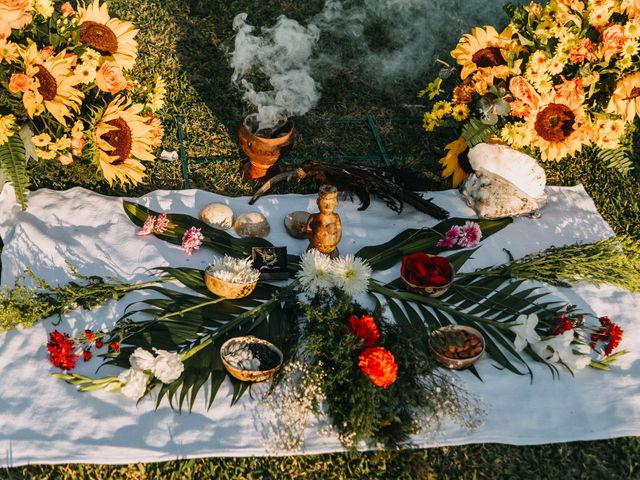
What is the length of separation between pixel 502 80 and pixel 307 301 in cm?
213

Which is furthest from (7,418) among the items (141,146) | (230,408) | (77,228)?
(141,146)

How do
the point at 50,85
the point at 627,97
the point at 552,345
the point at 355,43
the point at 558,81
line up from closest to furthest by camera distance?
the point at 552,345 < the point at 50,85 < the point at 627,97 < the point at 558,81 < the point at 355,43

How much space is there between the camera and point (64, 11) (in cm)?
429

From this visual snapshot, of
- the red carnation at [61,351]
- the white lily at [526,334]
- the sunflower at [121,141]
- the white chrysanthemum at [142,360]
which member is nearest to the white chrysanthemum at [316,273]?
the white chrysanthemum at [142,360]

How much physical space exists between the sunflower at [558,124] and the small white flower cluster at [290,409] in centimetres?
232

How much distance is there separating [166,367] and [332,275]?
101 centimetres

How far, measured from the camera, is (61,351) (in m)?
3.49

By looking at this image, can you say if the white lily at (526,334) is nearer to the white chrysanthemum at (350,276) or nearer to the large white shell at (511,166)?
the white chrysanthemum at (350,276)

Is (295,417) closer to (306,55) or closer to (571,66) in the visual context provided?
(571,66)

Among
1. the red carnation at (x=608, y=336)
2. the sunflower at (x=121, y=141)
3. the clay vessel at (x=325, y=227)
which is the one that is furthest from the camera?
the sunflower at (x=121, y=141)

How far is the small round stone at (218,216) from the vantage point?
4379 millimetres

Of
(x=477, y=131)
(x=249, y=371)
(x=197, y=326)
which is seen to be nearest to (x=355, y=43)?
(x=477, y=131)

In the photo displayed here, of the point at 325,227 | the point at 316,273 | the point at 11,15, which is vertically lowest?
the point at 316,273

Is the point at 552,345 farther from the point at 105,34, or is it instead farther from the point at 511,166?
the point at 105,34
